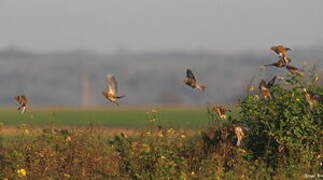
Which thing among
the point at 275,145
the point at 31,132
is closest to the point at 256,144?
the point at 275,145

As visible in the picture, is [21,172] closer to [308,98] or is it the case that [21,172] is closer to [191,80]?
[191,80]

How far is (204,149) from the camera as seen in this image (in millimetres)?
14727

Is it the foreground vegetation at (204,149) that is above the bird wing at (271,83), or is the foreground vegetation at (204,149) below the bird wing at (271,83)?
below

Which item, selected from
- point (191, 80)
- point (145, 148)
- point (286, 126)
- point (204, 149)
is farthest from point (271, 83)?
point (145, 148)

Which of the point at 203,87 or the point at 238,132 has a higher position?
the point at 203,87

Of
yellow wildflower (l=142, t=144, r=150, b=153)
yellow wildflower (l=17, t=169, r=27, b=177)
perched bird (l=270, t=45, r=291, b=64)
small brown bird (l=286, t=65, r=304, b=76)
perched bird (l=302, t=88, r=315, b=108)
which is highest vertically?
perched bird (l=270, t=45, r=291, b=64)

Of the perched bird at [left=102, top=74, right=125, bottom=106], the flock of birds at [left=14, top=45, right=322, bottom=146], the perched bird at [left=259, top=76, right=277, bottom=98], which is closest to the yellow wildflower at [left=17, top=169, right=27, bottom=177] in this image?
the flock of birds at [left=14, top=45, right=322, bottom=146]

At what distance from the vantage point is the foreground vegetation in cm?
1306

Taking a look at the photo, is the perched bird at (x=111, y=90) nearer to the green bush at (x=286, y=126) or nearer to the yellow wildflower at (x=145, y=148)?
the yellow wildflower at (x=145, y=148)

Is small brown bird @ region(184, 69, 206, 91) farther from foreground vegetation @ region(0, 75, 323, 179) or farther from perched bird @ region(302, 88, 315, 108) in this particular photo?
perched bird @ region(302, 88, 315, 108)

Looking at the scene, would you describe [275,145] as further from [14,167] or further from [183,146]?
[14,167]

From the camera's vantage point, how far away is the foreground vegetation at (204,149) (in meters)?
13.1

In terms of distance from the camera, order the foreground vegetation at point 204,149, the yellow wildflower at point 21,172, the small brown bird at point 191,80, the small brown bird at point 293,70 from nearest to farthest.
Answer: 1. the yellow wildflower at point 21,172
2. the foreground vegetation at point 204,149
3. the small brown bird at point 293,70
4. the small brown bird at point 191,80

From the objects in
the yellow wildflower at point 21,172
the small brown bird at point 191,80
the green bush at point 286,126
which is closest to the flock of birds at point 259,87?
the small brown bird at point 191,80
